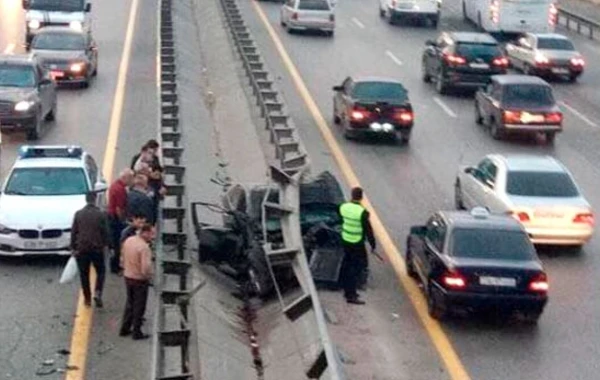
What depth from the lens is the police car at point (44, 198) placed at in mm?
24422

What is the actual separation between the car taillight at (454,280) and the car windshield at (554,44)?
30.3m

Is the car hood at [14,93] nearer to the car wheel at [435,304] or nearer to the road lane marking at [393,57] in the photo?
the car wheel at [435,304]

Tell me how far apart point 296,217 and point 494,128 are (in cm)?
1745

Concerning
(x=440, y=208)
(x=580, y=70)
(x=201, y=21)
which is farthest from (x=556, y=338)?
(x=201, y=21)

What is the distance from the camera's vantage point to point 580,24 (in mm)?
65125

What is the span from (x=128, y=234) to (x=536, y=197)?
8.66m

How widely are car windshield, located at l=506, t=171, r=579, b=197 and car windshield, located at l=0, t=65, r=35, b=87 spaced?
1345 cm

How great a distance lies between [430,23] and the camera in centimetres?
6512

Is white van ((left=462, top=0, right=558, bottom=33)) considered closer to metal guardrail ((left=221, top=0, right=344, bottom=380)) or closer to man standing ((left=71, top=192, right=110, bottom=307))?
metal guardrail ((left=221, top=0, right=344, bottom=380))

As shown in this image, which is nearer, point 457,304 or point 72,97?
point 457,304

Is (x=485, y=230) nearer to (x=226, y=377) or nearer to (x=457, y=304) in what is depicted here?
(x=457, y=304)

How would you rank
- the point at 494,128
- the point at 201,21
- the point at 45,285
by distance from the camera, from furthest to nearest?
the point at 201,21 < the point at 494,128 < the point at 45,285

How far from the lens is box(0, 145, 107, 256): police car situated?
24422 mm

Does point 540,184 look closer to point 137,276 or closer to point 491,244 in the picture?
point 491,244
